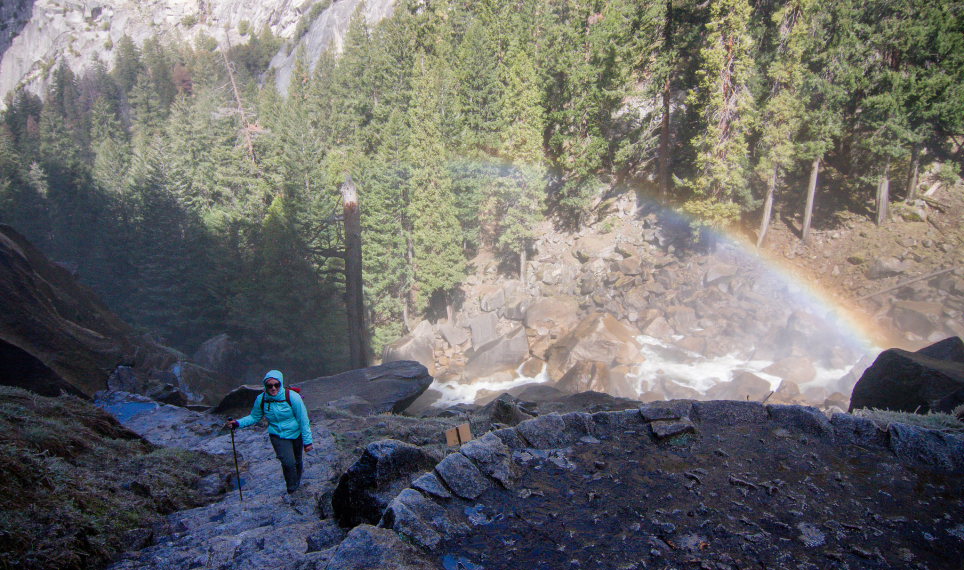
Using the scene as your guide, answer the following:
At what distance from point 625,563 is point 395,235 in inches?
1048

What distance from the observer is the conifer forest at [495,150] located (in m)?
22.8

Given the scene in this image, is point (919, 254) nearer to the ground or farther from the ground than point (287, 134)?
nearer to the ground

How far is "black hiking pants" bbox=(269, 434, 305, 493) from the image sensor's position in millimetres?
5672

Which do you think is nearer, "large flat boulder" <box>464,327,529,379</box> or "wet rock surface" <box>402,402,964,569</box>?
"wet rock surface" <box>402,402,964,569</box>

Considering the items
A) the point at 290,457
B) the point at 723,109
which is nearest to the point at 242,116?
the point at 723,109

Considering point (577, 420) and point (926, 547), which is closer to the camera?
point (926, 547)

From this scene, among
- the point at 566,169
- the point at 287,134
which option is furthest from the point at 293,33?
the point at 566,169

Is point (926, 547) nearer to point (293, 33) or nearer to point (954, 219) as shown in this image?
point (954, 219)

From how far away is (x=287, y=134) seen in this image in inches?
1185

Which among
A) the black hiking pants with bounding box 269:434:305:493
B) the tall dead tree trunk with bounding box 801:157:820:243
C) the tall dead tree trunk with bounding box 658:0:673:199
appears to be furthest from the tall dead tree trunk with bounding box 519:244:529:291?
the black hiking pants with bounding box 269:434:305:493

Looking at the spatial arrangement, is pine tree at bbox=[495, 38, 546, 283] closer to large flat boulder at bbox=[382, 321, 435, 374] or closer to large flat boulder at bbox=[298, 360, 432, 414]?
large flat boulder at bbox=[382, 321, 435, 374]

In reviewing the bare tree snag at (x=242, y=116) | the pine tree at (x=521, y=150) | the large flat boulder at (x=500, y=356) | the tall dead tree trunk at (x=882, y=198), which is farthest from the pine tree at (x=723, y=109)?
the bare tree snag at (x=242, y=116)

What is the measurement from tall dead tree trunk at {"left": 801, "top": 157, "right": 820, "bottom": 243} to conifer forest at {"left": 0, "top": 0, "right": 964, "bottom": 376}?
0.17 metres

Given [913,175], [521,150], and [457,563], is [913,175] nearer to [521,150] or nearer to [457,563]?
[521,150]
